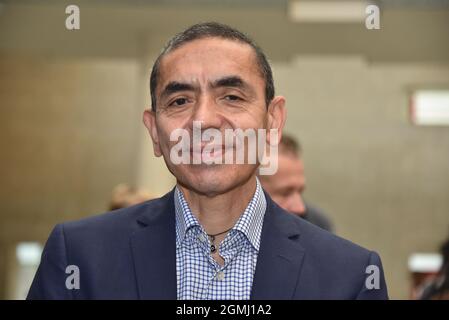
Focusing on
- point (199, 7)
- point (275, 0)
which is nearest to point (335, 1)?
point (275, 0)

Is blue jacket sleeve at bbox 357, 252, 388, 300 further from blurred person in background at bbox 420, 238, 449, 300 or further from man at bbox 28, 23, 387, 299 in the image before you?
blurred person in background at bbox 420, 238, 449, 300

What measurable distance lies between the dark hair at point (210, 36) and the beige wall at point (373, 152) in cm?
515

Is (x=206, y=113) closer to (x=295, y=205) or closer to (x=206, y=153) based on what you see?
(x=206, y=153)

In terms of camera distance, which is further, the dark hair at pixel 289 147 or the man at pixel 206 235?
the dark hair at pixel 289 147

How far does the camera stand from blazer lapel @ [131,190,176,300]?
4.86ft

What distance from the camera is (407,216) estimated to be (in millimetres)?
6918

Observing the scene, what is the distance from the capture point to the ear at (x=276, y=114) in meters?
1.72

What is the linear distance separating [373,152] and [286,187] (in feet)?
13.1

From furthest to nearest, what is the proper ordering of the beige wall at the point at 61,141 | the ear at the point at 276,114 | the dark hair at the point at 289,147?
the beige wall at the point at 61,141 → the dark hair at the point at 289,147 → the ear at the point at 276,114

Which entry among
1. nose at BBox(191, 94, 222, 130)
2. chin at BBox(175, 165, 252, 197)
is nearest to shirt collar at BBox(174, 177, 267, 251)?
chin at BBox(175, 165, 252, 197)

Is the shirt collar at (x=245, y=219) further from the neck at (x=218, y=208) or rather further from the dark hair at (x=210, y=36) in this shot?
the dark hair at (x=210, y=36)

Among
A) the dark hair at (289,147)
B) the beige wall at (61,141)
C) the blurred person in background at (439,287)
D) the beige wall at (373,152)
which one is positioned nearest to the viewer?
the blurred person in background at (439,287)

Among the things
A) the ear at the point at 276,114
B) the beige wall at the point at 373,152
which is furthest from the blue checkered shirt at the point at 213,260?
the beige wall at the point at 373,152

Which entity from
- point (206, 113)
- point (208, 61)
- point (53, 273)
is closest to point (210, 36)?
point (208, 61)
